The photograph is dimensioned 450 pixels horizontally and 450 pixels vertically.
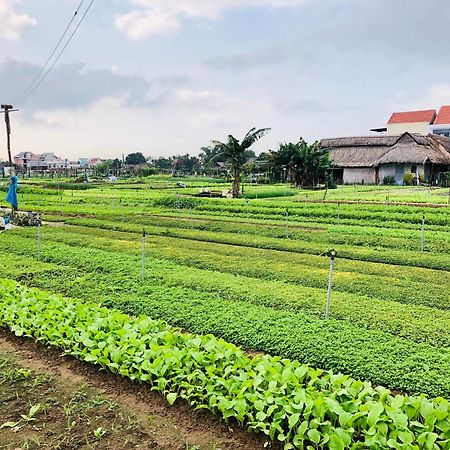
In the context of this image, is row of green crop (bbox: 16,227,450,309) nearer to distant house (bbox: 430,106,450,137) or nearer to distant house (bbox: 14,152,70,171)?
distant house (bbox: 430,106,450,137)

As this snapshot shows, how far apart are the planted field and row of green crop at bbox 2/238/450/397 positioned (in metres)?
0.02

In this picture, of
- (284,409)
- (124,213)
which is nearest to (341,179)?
(124,213)

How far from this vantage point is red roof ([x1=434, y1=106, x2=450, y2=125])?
7516 cm

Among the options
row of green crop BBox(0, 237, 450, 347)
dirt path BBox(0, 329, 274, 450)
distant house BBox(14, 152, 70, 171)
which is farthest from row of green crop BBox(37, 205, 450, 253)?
distant house BBox(14, 152, 70, 171)

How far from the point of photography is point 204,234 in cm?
1861

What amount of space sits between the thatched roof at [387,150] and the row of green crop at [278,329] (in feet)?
144

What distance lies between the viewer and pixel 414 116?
3127 inches

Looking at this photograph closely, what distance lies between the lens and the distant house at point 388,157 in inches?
1938

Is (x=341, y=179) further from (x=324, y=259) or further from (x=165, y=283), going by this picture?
(x=165, y=283)

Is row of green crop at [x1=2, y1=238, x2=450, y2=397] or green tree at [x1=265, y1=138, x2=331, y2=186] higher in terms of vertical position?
green tree at [x1=265, y1=138, x2=331, y2=186]

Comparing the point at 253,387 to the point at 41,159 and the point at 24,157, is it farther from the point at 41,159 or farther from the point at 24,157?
the point at 41,159

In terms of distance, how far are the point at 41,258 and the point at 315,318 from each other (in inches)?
341

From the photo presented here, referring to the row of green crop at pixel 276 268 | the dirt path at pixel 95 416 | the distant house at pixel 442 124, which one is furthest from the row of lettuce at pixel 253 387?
the distant house at pixel 442 124

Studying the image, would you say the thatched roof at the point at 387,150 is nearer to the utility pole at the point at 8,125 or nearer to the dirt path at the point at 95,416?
the utility pole at the point at 8,125
